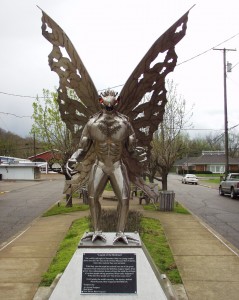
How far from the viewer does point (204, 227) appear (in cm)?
1166

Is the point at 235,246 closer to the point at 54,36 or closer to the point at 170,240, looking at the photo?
the point at 170,240

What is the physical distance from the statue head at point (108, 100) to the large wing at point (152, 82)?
3.37 feet

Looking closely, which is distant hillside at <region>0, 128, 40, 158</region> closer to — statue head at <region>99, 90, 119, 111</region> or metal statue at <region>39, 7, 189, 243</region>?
metal statue at <region>39, 7, 189, 243</region>

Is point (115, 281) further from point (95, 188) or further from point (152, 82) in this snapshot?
point (152, 82)

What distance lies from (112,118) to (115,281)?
2.29 m

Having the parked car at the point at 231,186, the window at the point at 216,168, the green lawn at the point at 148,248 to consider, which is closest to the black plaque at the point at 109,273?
the green lawn at the point at 148,248

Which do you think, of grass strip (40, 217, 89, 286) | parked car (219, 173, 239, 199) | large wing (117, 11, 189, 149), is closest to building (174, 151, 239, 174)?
parked car (219, 173, 239, 199)

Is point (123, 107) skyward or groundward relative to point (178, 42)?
groundward

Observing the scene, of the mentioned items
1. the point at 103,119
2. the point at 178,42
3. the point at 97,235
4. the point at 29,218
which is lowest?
the point at 29,218

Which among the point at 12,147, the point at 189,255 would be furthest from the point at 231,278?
the point at 12,147

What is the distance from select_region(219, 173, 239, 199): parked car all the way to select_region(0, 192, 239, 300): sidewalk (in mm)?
11780

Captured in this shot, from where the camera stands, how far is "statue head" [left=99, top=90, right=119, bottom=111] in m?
5.58

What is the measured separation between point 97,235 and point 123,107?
2.64 m

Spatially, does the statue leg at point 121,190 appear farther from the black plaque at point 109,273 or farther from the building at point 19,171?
the building at point 19,171
